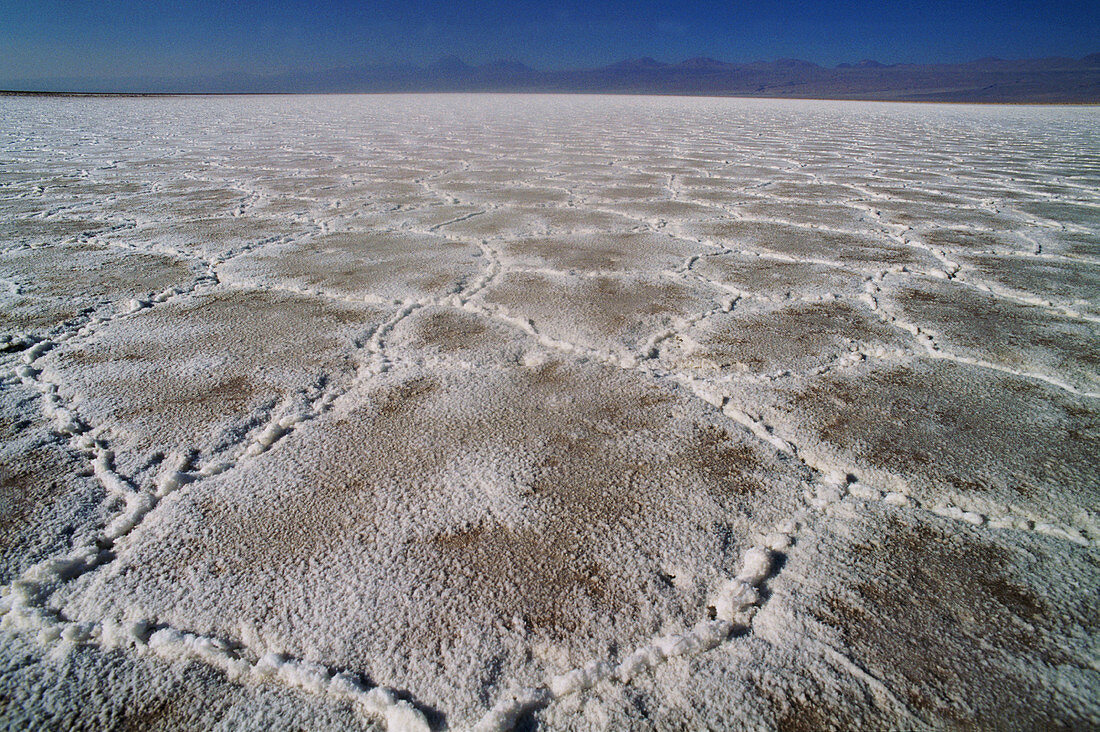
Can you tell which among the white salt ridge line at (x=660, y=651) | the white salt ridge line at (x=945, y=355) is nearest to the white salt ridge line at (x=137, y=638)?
the white salt ridge line at (x=660, y=651)

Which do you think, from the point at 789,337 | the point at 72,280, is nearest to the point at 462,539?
the point at 789,337

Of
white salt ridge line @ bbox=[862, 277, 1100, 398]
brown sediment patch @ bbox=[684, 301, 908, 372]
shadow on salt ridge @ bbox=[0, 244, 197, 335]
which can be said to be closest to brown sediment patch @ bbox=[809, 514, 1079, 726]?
brown sediment patch @ bbox=[684, 301, 908, 372]

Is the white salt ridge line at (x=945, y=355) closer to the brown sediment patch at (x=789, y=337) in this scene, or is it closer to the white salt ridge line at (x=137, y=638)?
the brown sediment patch at (x=789, y=337)

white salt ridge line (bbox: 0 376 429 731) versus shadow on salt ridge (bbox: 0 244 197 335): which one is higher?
shadow on salt ridge (bbox: 0 244 197 335)

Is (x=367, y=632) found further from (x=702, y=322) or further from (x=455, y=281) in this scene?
(x=455, y=281)

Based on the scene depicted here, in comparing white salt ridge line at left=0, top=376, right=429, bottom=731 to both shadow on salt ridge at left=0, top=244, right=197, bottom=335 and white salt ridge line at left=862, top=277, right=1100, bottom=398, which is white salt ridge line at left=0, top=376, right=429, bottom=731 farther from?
white salt ridge line at left=862, top=277, right=1100, bottom=398

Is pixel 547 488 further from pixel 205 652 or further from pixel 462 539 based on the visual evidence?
pixel 205 652
